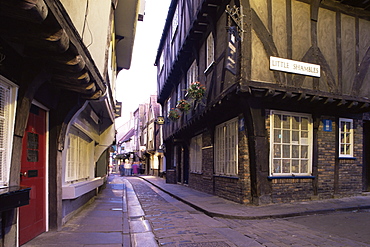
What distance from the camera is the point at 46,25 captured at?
10.9ft

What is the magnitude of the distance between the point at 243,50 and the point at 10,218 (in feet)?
22.7

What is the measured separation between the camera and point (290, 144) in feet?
32.3

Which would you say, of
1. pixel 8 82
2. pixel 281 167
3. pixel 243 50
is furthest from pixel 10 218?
pixel 281 167

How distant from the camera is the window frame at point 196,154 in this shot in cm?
1494

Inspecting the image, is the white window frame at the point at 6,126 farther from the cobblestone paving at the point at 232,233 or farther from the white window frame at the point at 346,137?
the white window frame at the point at 346,137

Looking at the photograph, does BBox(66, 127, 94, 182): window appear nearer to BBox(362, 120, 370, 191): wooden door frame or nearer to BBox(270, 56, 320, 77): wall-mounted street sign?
BBox(270, 56, 320, 77): wall-mounted street sign

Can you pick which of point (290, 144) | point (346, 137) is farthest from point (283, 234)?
point (346, 137)

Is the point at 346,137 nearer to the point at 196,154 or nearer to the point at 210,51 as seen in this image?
the point at 210,51

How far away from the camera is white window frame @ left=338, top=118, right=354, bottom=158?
10604 millimetres

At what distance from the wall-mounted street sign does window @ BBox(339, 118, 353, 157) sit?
2144 mm

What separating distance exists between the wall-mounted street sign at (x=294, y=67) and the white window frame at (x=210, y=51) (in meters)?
2.89

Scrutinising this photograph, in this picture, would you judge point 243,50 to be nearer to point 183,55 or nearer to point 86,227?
point 86,227

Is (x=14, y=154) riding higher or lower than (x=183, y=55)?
lower

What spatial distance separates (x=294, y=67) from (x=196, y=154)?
7.56 meters
